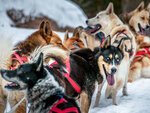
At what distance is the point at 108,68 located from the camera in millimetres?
2523

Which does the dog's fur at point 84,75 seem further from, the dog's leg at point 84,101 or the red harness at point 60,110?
the red harness at point 60,110

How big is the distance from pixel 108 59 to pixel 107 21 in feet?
5.05

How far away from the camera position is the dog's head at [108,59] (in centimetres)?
252

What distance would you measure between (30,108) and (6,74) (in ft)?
0.96

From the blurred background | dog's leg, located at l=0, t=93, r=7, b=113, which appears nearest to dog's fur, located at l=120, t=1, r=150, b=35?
dog's leg, located at l=0, t=93, r=7, b=113

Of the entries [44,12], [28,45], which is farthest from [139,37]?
[44,12]

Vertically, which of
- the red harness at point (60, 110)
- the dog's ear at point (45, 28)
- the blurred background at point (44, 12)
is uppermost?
the blurred background at point (44, 12)

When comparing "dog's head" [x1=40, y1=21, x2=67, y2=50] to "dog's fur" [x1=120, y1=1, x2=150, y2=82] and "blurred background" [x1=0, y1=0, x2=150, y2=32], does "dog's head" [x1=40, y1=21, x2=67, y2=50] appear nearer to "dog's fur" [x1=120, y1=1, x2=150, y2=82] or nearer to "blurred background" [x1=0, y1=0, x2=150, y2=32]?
"dog's fur" [x1=120, y1=1, x2=150, y2=82]

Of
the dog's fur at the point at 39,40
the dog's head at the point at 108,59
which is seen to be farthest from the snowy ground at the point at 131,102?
the dog's head at the point at 108,59

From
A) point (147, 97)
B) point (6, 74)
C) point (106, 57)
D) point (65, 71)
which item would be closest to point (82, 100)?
point (65, 71)

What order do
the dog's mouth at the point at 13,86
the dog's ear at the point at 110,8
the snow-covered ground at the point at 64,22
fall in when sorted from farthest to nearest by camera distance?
the dog's ear at the point at 110,8 → the snow-covered ground at the point at 64,22 → the dog's mouth at the point at 13,86

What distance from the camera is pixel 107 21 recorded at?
3926 mm

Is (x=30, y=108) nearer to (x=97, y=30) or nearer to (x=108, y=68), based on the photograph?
(x=108, y=68)

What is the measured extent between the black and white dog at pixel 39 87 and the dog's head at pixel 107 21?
8.58ft
